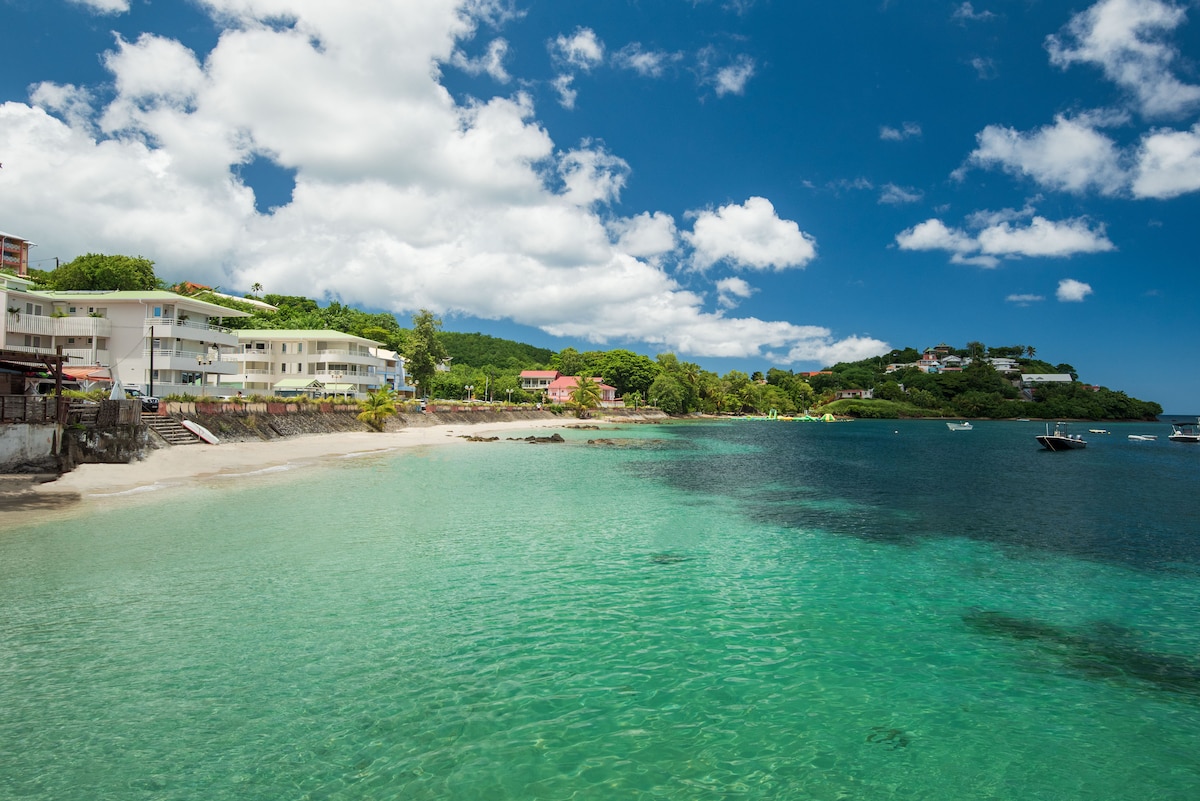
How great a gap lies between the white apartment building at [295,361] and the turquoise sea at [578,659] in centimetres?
5340

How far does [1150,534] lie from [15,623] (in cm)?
3668

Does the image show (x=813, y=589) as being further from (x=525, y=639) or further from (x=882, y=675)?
(x=525, y=639)

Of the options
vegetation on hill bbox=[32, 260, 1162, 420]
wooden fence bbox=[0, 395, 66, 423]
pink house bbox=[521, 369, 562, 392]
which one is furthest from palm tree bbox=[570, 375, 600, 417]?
wooden fence bbox=[0, 395, 66, 423]

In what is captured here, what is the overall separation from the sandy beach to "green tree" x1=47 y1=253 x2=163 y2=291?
51147 millimetres

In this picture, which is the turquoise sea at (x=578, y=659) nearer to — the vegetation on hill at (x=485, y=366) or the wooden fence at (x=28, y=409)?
the wooden fence at (x=28, y=409)

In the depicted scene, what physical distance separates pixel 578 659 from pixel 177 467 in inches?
1189

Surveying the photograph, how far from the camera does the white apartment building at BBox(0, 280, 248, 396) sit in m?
45.9

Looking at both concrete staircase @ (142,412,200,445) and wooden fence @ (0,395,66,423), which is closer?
wooden fence @ (0,395,66,423)

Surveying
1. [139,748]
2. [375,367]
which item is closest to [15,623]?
[139,748]

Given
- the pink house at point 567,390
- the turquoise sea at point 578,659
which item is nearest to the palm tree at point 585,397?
the pink house at point 567,390

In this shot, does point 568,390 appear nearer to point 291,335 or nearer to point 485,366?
point 485,366

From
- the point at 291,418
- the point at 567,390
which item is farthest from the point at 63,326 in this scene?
the point at 567,390

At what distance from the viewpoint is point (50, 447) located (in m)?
26.5

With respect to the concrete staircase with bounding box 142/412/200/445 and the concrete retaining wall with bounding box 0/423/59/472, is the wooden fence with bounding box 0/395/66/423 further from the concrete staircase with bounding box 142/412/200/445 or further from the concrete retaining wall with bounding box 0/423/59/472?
the concrete staircase with bounding box 142/412/200/445
